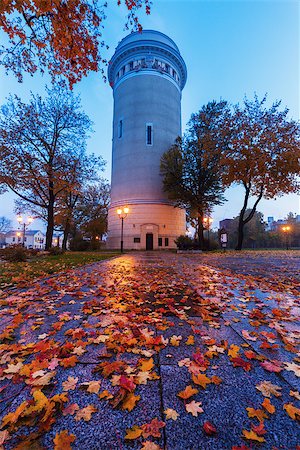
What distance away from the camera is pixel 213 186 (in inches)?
1084

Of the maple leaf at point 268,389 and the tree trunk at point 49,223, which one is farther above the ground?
the tree trunk at point 49,223

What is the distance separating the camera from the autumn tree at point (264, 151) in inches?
823

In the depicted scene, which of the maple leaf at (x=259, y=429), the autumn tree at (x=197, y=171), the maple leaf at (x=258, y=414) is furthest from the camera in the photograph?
the autumn tree at (x=197, y=171)

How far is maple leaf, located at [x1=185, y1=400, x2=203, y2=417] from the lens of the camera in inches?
57.0

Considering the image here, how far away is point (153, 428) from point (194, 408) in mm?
325

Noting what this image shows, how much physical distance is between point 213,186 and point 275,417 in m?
27.8

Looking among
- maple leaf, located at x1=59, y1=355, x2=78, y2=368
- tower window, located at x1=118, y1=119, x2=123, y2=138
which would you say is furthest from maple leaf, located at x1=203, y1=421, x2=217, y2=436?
tower window, located at x1=118, y1=119, x2=123, y2=138

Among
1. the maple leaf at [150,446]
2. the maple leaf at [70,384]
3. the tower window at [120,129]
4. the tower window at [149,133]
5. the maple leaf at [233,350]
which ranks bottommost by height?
the maple leaf at [70,384]

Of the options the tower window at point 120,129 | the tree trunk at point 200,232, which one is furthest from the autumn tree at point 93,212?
the tree trunk at point 200,232

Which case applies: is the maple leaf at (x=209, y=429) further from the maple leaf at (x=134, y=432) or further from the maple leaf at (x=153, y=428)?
the maple leaf at (x=134, y=432)

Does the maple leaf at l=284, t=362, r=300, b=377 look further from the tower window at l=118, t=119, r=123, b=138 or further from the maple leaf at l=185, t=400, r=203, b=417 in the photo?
the tower window at l=118, t=119, r=123, b=138

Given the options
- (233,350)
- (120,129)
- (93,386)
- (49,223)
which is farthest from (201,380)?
(120,129)

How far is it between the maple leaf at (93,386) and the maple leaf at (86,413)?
0.15 meters

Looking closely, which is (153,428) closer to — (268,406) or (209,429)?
(209,429)
